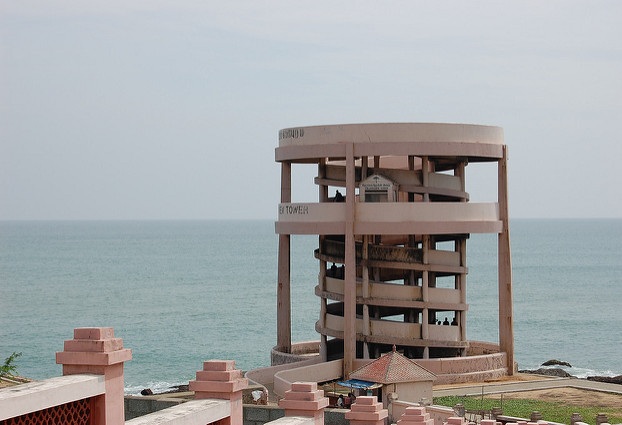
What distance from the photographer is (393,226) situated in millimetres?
41250

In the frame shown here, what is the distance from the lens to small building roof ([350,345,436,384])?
1379 inches

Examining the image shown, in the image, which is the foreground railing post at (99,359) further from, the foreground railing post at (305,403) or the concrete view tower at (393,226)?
the concrete view tower at (393,226)

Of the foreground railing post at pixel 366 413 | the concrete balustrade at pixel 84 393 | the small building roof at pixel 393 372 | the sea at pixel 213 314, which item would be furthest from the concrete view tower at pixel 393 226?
the concrete balustrade at pixel 84 393

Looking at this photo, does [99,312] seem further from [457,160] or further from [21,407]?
[21,407]

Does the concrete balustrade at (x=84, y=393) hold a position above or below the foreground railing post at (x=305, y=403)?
above

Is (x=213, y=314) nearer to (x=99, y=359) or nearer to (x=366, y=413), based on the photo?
(x=366, y=413)

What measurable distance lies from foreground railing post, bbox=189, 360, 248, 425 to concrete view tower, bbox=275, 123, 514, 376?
25547 millimetres

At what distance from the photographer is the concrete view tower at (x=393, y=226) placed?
4156cm

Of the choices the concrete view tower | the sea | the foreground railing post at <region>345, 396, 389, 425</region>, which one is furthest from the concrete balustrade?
the sea

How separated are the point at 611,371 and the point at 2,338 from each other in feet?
151

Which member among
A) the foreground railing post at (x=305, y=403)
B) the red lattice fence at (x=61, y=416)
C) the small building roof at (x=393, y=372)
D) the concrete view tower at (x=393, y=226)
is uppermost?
the concrete view tower at (x=393, y=226)

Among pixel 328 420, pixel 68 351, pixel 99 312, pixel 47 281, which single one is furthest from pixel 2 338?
pixel 68 351

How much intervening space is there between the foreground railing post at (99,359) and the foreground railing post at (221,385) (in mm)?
2292

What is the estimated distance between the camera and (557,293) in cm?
14350
